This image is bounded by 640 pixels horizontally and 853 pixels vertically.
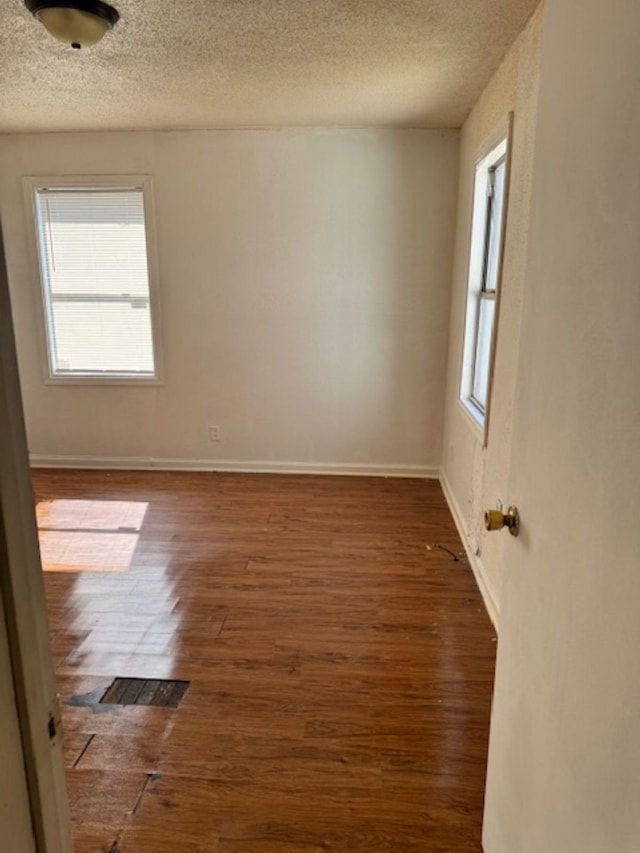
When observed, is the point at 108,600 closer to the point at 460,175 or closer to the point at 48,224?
the point at 48,224

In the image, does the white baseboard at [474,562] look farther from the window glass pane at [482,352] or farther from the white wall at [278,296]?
the window glass pane at [482,352]

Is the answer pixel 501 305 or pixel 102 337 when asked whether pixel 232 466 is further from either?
pixel 501 305

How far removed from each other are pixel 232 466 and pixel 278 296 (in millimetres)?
1414

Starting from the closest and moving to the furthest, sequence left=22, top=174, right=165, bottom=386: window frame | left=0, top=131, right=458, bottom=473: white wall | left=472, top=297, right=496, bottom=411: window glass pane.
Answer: left=472, top=297, right=496, bottom=411: window glass pane, left=0, top=131, right=458, bottom=473: white wall, left=22, top=174, right=165, bottom=386: window frame

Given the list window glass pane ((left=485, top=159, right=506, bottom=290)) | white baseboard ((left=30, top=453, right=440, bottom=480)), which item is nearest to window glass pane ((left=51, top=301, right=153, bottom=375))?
white baseboard ((left=30, top=453, right=440, bottom=480))

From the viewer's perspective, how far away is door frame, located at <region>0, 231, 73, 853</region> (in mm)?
617

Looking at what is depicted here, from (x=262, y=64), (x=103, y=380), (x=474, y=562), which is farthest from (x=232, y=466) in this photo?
(x=262, y=64)

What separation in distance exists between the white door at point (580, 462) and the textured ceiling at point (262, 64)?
1510 mm

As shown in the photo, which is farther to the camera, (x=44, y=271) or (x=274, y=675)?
(x=44, y=271)

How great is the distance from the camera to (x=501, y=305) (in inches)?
98.3

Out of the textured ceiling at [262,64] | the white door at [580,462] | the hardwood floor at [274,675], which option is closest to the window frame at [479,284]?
the textured ceiling at [262,64]

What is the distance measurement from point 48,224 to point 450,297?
312 cm

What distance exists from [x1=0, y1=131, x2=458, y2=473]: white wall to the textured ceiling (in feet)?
0.78

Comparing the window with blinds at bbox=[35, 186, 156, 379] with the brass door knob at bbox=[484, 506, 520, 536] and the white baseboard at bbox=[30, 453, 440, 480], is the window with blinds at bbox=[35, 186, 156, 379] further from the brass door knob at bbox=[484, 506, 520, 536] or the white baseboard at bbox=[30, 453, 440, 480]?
the brass door knob at bbox=[484, 506, 520, 536]
